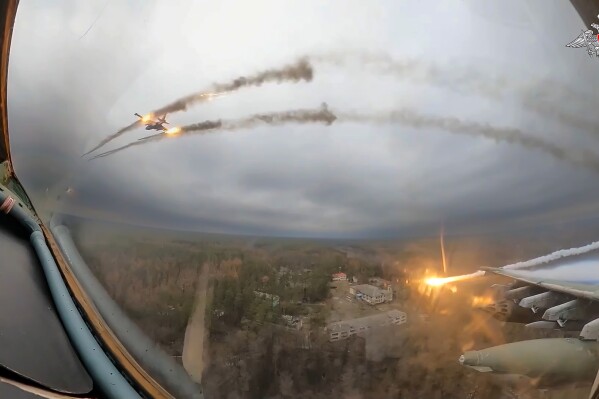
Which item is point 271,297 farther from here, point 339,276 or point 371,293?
point 371,293

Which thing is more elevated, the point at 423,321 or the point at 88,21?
the point at 88,21

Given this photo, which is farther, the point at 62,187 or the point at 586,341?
the point at 62,187

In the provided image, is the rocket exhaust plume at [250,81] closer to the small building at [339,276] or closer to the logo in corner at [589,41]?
the small building at [339,276]

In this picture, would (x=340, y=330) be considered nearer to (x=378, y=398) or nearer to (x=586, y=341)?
(x=378, y=398)

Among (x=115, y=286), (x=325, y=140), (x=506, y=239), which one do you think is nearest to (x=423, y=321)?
(x=506, y=239)

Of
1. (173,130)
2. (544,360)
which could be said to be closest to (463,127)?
(544,360)

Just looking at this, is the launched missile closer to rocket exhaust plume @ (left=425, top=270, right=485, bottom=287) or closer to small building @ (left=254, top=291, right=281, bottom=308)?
rocket exhaust plume @ (left=425, top=270, right=485, bottom=287)

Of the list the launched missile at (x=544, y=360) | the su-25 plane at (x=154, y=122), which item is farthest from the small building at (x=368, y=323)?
the su-25 plane at (x=154, y=122)

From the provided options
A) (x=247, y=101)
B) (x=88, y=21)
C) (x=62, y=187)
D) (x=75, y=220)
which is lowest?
(x=75, y=220)
